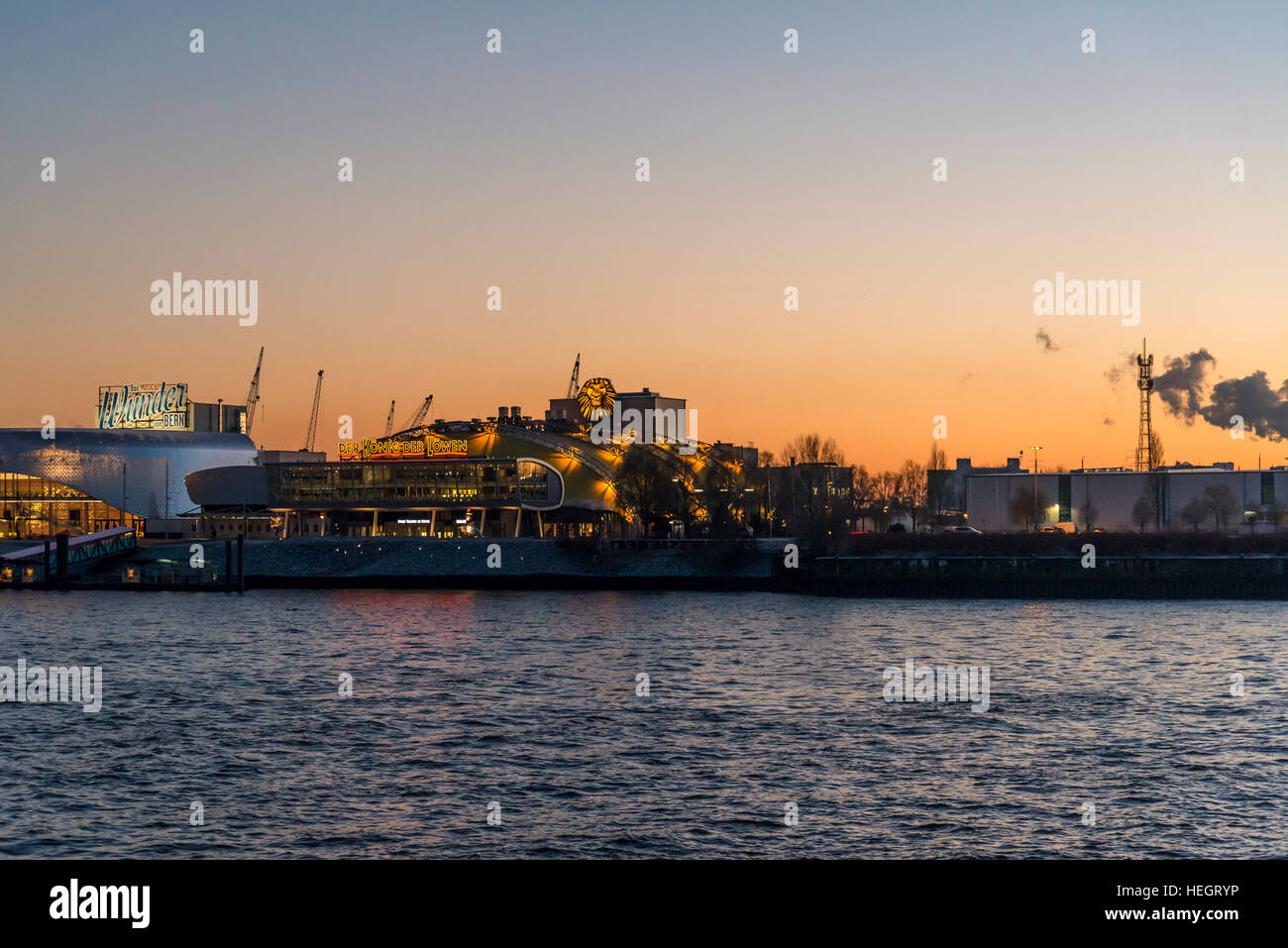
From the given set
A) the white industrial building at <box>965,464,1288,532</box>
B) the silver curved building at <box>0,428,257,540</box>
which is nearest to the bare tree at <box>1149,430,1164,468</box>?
the white industrial building at <box>965,464,1288,532</box>

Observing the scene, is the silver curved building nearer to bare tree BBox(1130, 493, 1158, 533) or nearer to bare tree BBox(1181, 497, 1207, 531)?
bare tree BBox(1130, 493, 1158, 533)

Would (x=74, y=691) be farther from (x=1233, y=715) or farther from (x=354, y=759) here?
(x=1233, y=715)

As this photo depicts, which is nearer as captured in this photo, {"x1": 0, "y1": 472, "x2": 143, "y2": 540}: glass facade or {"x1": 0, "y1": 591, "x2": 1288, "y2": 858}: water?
{"x1": 0, "y1": 591, "x2": 1288, "y2": 858}: water

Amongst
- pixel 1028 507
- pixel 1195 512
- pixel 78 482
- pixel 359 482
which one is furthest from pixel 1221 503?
pixel 78 482

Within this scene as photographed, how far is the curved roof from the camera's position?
178 metres

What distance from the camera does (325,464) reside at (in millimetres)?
166875

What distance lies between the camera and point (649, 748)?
1308 inches

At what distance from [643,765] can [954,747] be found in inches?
336

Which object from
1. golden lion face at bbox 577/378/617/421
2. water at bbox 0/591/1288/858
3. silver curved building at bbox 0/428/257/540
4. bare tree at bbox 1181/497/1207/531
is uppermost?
golden lion face at bbox 577/378/617/421

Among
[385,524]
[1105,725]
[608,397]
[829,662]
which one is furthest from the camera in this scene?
[608,397]

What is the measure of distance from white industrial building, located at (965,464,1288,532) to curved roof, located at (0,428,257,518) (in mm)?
116481

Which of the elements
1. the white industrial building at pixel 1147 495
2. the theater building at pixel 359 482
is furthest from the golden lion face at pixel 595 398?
the white industrial building at pixel 1147 495

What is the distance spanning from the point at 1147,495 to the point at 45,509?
145829 mm
